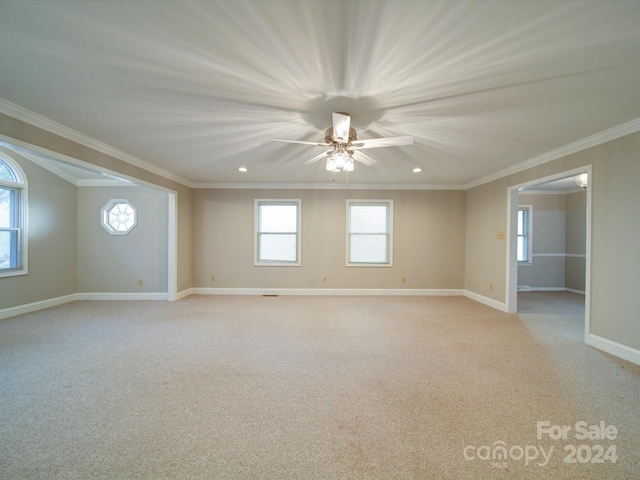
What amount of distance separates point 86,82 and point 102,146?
1.74 m

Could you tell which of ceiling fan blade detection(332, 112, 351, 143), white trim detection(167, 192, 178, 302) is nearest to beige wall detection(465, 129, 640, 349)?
ceiling fan blade detection(332, 112, 351, 143)

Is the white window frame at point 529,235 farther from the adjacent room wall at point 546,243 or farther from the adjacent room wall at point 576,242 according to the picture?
the adjacent room wall at point 576,242

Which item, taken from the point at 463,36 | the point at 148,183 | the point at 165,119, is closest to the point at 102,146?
the point at 148,183

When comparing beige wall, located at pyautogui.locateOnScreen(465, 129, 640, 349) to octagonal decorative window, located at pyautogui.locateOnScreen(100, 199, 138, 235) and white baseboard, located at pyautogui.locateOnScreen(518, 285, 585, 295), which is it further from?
octagonal decorative window, located at pyautogui.locateOnScreen(100, 199, 138, 235)

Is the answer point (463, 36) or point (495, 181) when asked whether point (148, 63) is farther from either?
point (495, 181)

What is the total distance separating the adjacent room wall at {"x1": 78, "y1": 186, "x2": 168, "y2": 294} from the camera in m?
5.26

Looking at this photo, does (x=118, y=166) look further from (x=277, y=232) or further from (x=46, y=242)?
(x=277, y=232)

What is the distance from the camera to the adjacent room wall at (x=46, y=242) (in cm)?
421

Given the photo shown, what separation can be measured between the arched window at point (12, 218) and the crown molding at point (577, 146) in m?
8.02

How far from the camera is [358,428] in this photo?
5.65 ft

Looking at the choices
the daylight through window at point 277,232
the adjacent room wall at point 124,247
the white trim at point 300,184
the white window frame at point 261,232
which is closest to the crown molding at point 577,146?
the white trim at point 300,184

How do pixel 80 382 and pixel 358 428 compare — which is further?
pixel 80 382

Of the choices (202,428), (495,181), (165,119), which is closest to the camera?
(202,428)

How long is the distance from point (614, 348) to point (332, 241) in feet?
14.4
